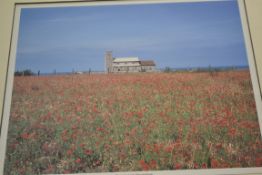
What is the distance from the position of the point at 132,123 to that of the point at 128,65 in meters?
0.45

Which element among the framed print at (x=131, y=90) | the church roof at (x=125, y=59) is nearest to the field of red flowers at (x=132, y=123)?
the framed print at (x=131, y=90)

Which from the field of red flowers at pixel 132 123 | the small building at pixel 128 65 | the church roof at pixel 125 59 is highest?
the church roof at pixel 125 59

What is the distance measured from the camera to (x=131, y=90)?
189 centimetres

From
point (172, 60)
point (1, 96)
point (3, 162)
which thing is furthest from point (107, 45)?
point (3, 162)

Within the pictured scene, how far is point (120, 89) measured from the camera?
6.23 ft

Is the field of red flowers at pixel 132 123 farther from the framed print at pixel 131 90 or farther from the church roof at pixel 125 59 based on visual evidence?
the church roof at pixel 125 59

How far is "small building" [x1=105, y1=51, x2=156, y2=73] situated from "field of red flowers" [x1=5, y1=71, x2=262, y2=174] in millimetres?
58

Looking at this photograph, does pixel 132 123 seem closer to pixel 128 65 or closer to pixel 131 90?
pixel 131 90

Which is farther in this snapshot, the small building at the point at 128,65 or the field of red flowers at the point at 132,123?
the small building at the point at 128,65

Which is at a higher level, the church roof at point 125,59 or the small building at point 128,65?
the church roof at point 125,59

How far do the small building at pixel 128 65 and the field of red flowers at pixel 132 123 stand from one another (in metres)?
0.06

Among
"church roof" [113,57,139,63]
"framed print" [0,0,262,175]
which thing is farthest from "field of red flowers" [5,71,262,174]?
"church roof" [113,57,139,63]

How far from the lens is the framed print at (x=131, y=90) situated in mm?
1692

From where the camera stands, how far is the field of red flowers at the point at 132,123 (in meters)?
1.68
